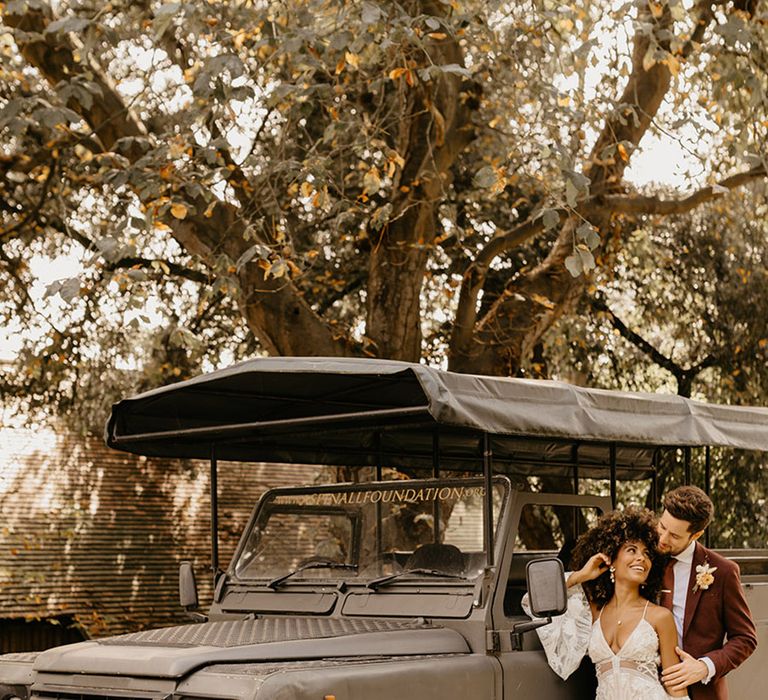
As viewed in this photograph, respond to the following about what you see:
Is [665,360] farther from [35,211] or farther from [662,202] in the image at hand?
[35,211]

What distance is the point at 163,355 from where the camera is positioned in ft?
54.6

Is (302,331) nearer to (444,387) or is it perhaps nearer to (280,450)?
(280,450)

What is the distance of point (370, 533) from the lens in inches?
276

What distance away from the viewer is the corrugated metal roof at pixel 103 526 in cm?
1995

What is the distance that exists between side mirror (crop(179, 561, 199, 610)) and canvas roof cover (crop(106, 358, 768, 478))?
0.78m

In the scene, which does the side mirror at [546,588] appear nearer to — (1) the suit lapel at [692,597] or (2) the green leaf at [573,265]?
(1) the suit lapel at [692,597]

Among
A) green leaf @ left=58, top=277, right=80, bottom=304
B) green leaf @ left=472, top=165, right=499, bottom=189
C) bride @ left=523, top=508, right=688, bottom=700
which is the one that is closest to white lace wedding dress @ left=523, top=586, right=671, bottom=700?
bride @ left=523, top=508, right=688, bottom=700

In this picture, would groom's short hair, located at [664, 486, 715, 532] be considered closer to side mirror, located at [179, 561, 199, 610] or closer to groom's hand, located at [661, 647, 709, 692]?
groom's hand, located at [661, 647, 709, 692]

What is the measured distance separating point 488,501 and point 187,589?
2.14m

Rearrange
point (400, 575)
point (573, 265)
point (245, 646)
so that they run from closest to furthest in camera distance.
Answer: point (245, 646) → point (400, 575) → point (573, 265)

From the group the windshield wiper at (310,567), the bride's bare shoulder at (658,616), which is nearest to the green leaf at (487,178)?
the windshield wiper at (310,567)

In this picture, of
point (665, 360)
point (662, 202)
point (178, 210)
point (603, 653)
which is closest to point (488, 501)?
point (603, 653)

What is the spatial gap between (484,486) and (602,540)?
599 mm

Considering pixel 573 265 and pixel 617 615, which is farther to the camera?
pixel 573 265
